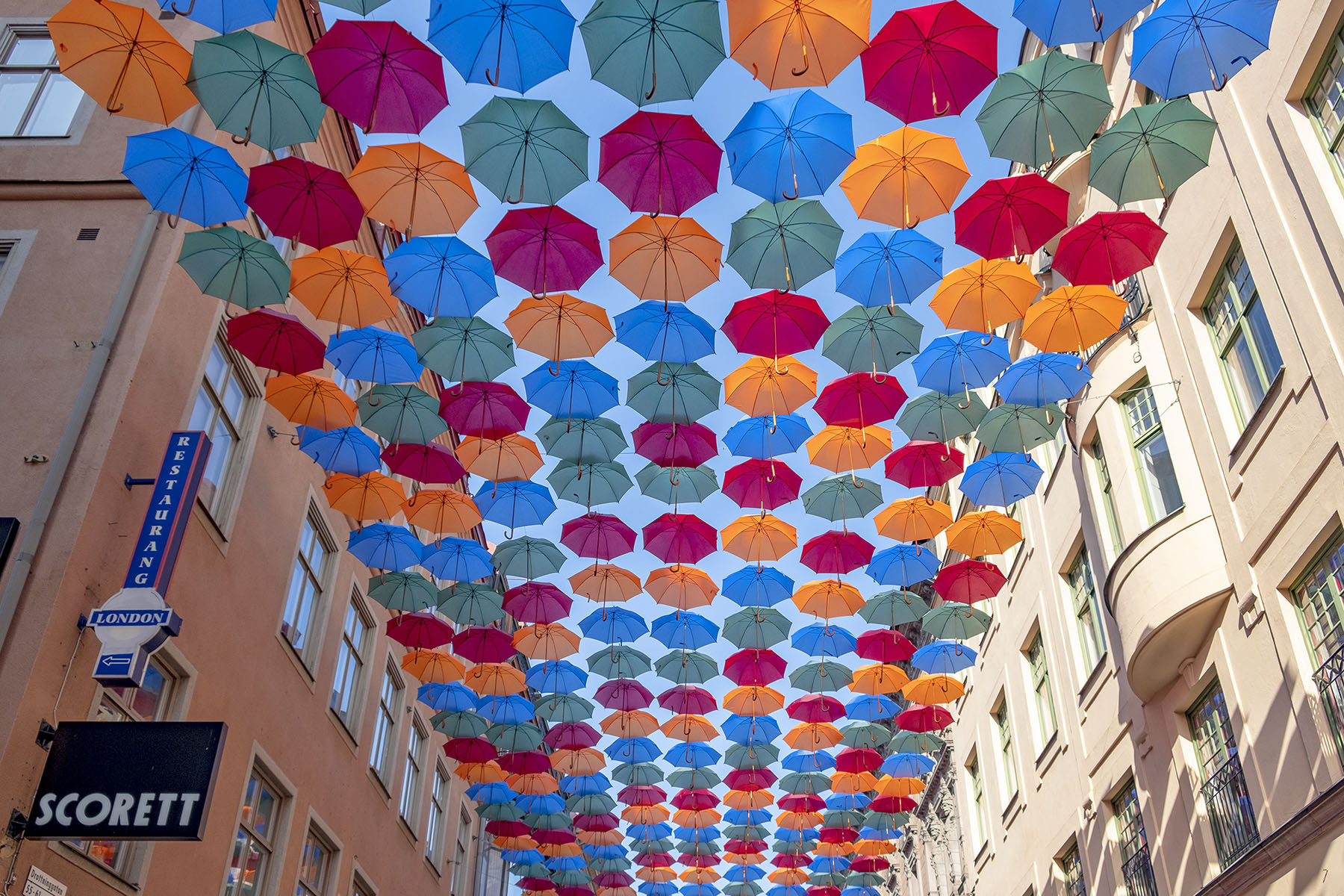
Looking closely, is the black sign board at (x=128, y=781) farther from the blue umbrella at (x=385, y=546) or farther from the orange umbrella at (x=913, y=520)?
the orange umbrella at (x=913, y=520)

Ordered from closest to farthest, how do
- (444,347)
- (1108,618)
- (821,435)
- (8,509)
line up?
(8,509) → (444,347) → (821,435) → (1108,618)

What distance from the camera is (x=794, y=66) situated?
9742 millimetres

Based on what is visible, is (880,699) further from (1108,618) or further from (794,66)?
(794,66)

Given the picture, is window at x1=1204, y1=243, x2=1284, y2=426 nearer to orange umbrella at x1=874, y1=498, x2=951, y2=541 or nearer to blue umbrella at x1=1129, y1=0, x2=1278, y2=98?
blue umbrella at x1=1129, y1=0, x2=1278, y2=98

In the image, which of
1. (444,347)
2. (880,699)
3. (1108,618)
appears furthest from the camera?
(880,699)

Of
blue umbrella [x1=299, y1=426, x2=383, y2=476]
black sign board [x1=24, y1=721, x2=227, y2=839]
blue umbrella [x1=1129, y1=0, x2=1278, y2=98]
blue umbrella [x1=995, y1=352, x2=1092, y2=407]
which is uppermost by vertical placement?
blue umbrella [x1=1129, y1=0, x2=1278, y2=98]

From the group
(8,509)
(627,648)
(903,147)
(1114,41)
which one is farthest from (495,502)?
(1114,41)

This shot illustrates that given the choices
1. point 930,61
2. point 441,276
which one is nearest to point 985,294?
point 930,61

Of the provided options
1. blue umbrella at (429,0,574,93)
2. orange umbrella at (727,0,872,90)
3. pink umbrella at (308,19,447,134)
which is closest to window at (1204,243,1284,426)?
orange umbrella at (727,0,872,90)

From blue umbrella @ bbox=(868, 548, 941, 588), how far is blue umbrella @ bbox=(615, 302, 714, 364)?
5.76 m

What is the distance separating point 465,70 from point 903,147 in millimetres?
4695

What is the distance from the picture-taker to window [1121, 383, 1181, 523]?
14.4 m

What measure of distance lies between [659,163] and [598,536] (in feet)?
24.3

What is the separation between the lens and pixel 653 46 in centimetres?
977
